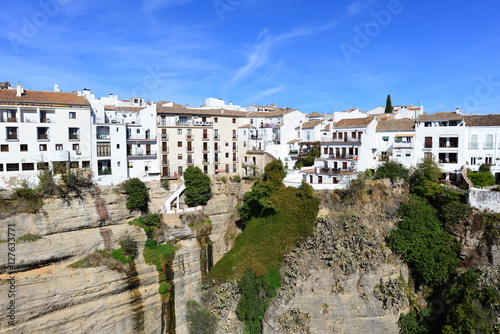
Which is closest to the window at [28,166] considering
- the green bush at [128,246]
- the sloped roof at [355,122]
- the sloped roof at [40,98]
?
the sloped roof at [40,98]

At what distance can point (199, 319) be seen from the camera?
90.1 ft

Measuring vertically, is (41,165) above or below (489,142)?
below

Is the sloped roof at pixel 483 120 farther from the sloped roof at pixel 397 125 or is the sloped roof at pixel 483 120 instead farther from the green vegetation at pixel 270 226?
the green vegetation at pixel 270 226

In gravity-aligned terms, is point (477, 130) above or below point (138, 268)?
above

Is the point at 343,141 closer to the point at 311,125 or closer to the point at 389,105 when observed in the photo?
the point at 311,125

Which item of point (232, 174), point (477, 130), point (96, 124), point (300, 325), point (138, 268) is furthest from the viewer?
point (232, 174)

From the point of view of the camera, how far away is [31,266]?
25.2 m

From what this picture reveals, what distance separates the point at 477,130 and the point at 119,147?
3164cm

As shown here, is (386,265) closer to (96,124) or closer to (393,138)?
(393,138)

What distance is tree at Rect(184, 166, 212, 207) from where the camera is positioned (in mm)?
34344

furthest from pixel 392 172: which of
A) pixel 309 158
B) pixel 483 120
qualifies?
pixel 309 158

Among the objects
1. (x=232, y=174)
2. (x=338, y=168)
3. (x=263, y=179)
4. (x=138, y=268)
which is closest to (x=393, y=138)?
(x=338, y=168)

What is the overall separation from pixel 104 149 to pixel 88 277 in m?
12.1

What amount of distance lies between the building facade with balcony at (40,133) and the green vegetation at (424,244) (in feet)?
88.0
